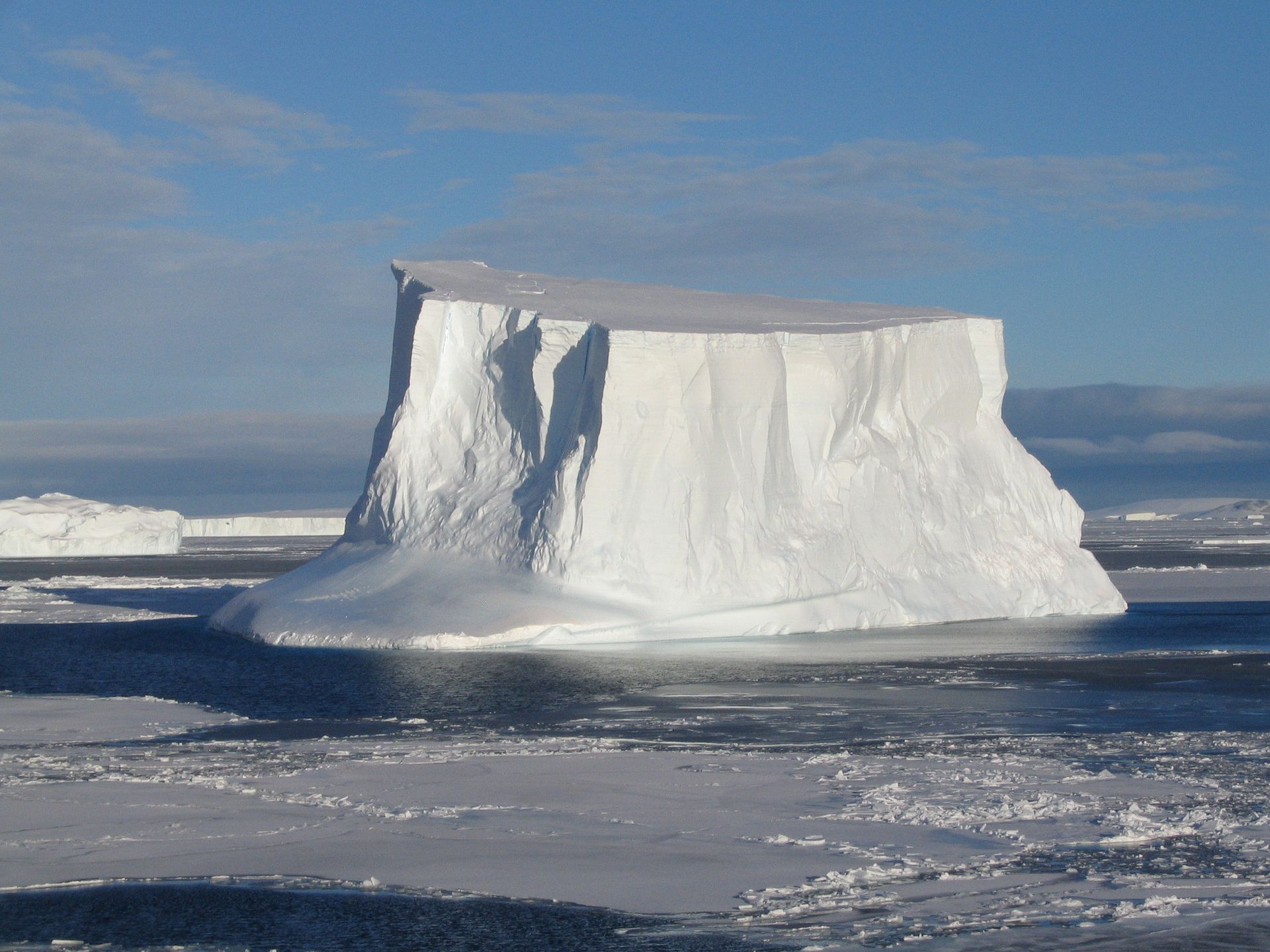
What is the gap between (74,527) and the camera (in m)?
63.1

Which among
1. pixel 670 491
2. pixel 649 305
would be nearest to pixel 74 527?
pixel 649 305

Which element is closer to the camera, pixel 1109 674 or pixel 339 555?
pixel 1109 674

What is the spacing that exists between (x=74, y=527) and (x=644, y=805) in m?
59.5

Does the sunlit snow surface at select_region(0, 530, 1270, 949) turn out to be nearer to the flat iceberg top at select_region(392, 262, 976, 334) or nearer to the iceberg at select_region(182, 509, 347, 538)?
the flat iceberg top at select_region(392, 262, 976, 334)

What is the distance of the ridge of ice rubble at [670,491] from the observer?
21.0 m

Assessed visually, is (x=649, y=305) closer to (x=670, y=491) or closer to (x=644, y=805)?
(x=670, y=491)

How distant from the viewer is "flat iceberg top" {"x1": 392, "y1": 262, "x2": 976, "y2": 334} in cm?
2306

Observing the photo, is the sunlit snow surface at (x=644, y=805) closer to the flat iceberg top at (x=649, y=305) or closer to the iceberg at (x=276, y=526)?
the flat iceberg top at (x=649, y=305)

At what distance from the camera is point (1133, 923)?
21.5ft

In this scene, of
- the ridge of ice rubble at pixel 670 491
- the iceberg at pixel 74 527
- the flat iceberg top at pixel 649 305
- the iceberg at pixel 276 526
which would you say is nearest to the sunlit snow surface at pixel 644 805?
the ridge of ice rubble at pixel 670 491

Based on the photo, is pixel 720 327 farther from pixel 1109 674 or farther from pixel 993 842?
pixel 993 842

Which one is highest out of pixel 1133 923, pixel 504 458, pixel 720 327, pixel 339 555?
pixel 720 327

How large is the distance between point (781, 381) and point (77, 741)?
43.5 feet

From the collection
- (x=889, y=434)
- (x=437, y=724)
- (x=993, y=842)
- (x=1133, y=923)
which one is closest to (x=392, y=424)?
(x=889, y=434)
